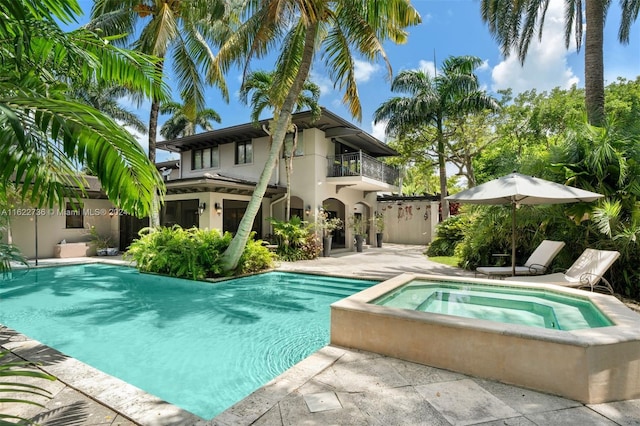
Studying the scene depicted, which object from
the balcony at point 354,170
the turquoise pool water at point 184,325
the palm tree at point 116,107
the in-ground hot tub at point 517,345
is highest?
the palm tree at point 116,107

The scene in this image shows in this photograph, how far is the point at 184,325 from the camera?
251 inches

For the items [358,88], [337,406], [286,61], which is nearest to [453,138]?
[358,88]

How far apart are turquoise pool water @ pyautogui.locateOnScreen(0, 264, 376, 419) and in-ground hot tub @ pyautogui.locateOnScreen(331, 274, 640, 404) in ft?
4.67

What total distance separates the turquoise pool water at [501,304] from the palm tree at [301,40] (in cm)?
605

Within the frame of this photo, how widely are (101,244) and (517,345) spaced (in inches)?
770

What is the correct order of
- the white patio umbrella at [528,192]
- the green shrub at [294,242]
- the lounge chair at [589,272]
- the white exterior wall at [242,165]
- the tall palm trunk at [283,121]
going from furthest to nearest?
1. the white exterior wall at [242,165]
2. the green shrub at [294,242]
3. the tall palm trunk at [283,121]
4. the white patio umbrella at [528,192]
5. the lounge chair at [589,272]

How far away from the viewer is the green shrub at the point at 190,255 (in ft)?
35.1

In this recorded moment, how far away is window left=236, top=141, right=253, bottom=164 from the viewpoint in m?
18.3

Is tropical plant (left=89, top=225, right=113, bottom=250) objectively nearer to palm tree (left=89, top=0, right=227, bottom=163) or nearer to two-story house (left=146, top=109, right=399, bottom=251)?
two-story house (left=146, top=109, right=399, bottom=251)

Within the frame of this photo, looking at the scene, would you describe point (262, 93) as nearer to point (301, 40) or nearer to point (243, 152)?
point (243, 152)

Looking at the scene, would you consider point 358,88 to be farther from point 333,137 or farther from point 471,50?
point 471,50

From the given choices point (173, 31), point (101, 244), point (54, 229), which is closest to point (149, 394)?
point (173, 31)

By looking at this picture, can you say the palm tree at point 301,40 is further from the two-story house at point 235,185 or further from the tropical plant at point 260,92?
the two-story house at point 235,185

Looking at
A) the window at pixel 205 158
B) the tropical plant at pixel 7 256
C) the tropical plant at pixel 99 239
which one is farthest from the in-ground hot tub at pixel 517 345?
the tropical plant at pixel 99 239
